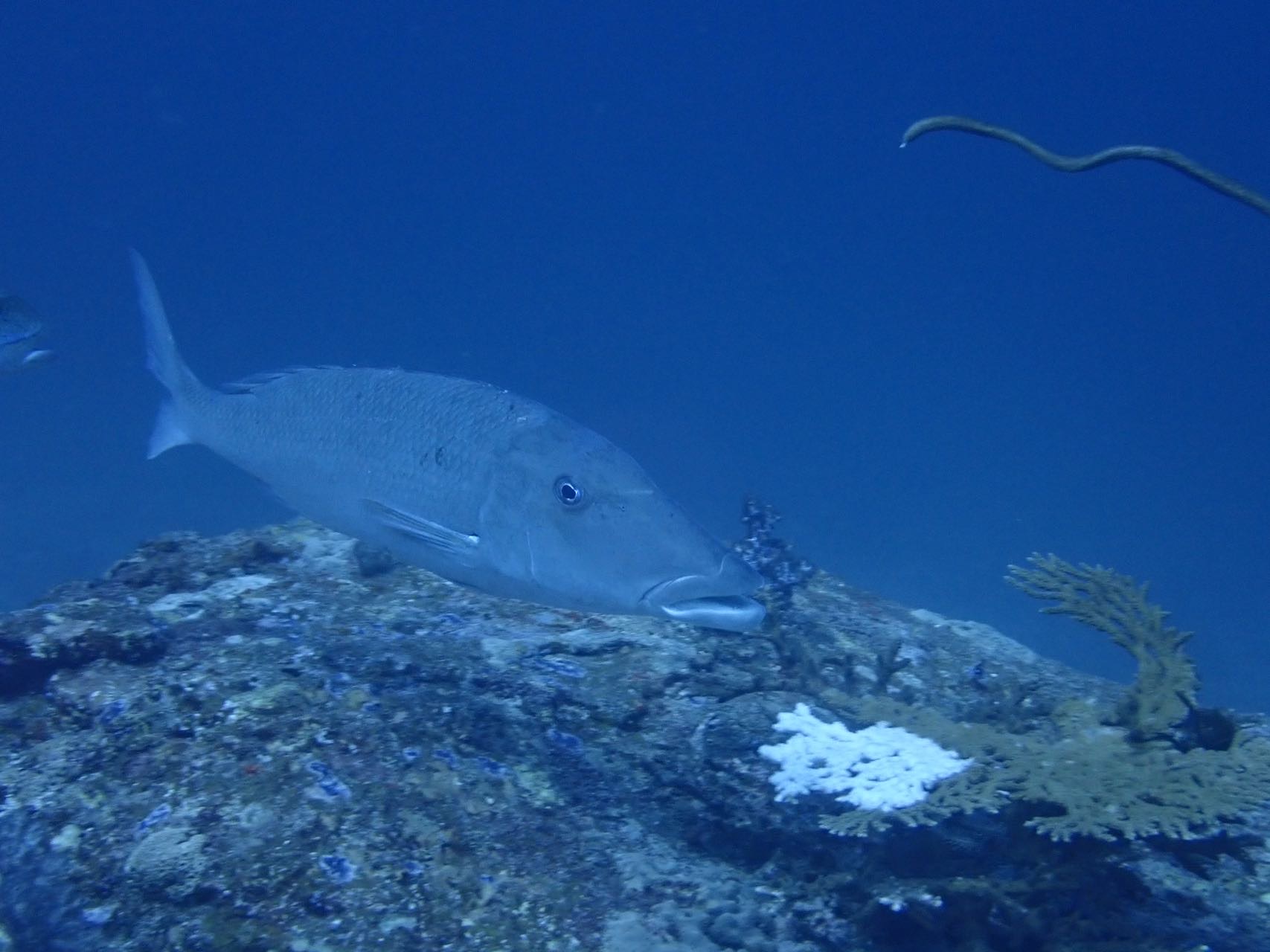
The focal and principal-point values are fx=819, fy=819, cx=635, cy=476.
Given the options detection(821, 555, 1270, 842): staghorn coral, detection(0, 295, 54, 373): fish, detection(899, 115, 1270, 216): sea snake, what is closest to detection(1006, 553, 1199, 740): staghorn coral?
detection(821, 555, 1270, 842): staghorn coral

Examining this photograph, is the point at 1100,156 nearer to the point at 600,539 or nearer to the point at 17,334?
the point at 600,539

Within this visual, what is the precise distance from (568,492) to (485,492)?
1.16ft

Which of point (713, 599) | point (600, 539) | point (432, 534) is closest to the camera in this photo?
point (713, 599)

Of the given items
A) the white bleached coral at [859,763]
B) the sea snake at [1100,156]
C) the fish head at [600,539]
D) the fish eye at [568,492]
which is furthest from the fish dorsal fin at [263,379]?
the sea snake at [1100,156]

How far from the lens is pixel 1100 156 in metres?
2.53

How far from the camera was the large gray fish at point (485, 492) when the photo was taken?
9.56ft

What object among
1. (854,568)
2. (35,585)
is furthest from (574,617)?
(854,568)

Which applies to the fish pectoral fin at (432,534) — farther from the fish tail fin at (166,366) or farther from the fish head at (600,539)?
the fish tail fin at (166,366)

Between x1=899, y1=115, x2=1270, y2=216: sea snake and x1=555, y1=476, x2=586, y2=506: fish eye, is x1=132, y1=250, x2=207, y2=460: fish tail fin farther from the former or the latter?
x1=899, y1=115, x2=1270, y2=216: sea snake

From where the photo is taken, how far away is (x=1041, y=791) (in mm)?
2799

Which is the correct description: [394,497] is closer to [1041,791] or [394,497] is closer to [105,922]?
[105,922]

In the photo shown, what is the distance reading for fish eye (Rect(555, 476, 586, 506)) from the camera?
3.08 m

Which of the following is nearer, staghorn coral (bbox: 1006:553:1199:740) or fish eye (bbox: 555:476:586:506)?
fish eye (bbox: 555:476:586:506)

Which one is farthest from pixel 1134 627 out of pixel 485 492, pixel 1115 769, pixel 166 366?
pixel 166 366
